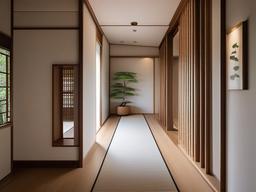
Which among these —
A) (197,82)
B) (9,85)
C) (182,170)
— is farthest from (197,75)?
(9,85)

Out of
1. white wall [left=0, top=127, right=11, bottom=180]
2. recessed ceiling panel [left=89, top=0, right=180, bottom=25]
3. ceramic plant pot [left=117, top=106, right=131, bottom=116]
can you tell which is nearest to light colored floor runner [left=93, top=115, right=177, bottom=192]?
white wall [left=0, top=127, right=11, bottom=180]

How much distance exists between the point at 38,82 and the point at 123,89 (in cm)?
661

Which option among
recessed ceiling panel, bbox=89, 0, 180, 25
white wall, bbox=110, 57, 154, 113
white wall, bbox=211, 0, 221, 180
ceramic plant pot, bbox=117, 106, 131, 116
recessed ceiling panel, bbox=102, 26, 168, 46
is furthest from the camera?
white wall, bbox=110, 57, 154, 113

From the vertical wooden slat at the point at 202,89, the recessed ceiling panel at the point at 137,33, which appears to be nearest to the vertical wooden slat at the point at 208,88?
the vertical wooden slat at the point at 202,89

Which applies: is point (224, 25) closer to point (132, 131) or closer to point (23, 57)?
point (23, 57)

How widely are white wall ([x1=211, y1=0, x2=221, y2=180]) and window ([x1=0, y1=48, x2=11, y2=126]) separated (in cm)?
280

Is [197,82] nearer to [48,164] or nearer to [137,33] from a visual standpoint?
[48,164]

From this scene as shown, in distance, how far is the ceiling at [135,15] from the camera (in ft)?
A: 14.5

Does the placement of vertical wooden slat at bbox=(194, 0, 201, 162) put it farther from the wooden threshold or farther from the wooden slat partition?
the wooden threshold

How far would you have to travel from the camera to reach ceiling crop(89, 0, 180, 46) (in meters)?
4.43

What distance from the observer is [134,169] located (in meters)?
3.39

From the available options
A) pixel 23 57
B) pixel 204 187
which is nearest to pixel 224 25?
pixel 204 187

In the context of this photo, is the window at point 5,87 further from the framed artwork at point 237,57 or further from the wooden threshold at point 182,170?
the framed artwork at point 237,57

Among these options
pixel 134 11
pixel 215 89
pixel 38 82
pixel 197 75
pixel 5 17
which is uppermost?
pixel 134 11
